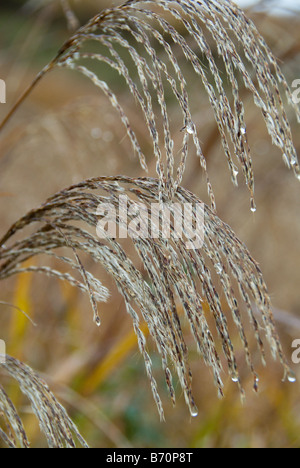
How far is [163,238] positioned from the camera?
0.70 metres

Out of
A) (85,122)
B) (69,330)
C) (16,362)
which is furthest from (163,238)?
(69,330)

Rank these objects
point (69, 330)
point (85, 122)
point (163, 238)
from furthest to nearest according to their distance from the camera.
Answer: point (69, 330)
point (85, 122)
point (163, 238)

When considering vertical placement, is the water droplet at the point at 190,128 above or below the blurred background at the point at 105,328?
above

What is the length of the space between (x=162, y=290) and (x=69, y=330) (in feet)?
5.15

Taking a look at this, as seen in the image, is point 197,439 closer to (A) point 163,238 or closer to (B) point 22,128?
(B) point 22,128

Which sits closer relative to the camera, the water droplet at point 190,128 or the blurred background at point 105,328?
the water droplet at point 190,128

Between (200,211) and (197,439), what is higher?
(200,211)

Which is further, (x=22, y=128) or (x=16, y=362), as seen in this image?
(x=22, y=128)

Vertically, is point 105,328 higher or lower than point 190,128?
lower

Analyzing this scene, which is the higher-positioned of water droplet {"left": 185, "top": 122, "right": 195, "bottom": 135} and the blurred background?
water droplet {"left": 185, "top": 122, "right": 195, "bottom": 135}

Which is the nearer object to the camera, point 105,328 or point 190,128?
point 190,128

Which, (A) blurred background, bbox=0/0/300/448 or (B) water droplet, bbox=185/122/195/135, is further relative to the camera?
(A) blurred background, bbox=0/0/300/448
